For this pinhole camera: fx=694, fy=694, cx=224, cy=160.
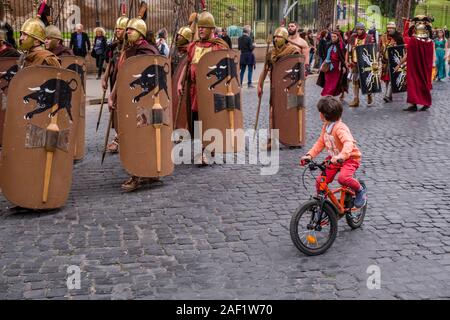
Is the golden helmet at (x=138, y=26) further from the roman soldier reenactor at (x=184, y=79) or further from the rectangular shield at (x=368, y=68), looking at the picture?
the rectangular shield at (x=368, y=68)

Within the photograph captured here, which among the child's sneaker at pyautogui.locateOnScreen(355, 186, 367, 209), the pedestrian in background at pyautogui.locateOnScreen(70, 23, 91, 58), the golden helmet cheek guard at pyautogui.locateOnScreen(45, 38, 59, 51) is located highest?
the golden helmet cheek guard at pyautogui.locateOnScreen(45, 38, 59, 51)

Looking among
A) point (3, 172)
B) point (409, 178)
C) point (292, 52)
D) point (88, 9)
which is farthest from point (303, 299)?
point (88, 9)

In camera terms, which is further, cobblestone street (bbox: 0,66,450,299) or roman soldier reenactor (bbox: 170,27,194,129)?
roman soldier reenactor (bbox: 170,27,194,129)

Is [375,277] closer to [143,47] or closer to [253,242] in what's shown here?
[253,242]

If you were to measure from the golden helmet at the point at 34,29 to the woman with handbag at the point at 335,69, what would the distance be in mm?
7517

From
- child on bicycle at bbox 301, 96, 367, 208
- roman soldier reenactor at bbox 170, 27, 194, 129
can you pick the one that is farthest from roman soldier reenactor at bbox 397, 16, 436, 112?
child on bicycle at bbox 301, 96, 367, 208

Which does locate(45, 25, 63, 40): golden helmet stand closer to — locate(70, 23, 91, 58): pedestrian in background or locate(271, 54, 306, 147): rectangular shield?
locate(271, 54, 306, 147): rectangular shield

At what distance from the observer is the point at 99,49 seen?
18531mm

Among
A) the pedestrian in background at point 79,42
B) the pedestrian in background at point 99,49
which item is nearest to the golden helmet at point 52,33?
the pedestrian in background at point 79,42

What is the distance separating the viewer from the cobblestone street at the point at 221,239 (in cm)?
479

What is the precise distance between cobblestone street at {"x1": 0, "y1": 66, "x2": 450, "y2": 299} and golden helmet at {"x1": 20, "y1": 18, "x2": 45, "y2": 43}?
66.3 inches

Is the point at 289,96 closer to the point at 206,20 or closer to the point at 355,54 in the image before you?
the point at 206,20

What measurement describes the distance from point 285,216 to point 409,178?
86.9 inches

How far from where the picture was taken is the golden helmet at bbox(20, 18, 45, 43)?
7.05 metres
